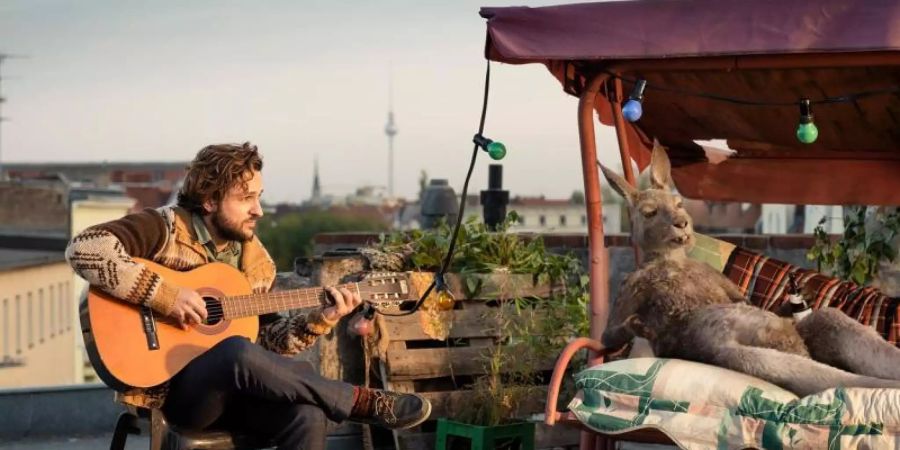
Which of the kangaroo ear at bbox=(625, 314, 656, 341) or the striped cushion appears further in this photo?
the striped cushion

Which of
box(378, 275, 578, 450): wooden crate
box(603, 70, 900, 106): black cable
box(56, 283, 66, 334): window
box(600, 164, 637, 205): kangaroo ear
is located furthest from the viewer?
box(56, 283, 66, 334): window

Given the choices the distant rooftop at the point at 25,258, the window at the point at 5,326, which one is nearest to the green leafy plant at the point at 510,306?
the window at the point at 5,326

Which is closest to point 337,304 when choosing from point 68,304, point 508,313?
point 508,313

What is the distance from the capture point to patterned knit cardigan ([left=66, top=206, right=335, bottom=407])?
4359 millimetres

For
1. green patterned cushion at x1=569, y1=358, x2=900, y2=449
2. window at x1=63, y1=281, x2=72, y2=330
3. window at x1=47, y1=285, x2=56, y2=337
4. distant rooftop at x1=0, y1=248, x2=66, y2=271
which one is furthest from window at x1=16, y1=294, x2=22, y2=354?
green patterned cushion at x1=569, y1=358, x2=900, y2=449

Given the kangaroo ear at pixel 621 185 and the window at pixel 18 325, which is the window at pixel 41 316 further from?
the kangaroo ear at pixel 621 185

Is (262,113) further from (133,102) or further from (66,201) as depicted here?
(66,201)

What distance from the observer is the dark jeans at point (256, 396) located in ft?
14.2

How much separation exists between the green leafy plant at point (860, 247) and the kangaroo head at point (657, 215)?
2.04 metres

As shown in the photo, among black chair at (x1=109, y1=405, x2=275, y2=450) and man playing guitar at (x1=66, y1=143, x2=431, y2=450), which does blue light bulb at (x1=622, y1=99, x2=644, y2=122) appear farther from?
black chair at (x1=109, y1=405, x2=275, y2=450)

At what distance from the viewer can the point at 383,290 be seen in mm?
4945

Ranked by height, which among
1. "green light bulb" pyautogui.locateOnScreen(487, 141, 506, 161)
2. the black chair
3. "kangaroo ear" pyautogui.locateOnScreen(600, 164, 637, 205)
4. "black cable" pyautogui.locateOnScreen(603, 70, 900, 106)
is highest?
"black cable" pyautogui.locateOnScreen(603, 70, 900, 106)

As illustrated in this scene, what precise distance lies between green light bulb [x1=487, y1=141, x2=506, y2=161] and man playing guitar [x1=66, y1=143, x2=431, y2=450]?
2.23 ft

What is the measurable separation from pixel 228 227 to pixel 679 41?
158 cm
